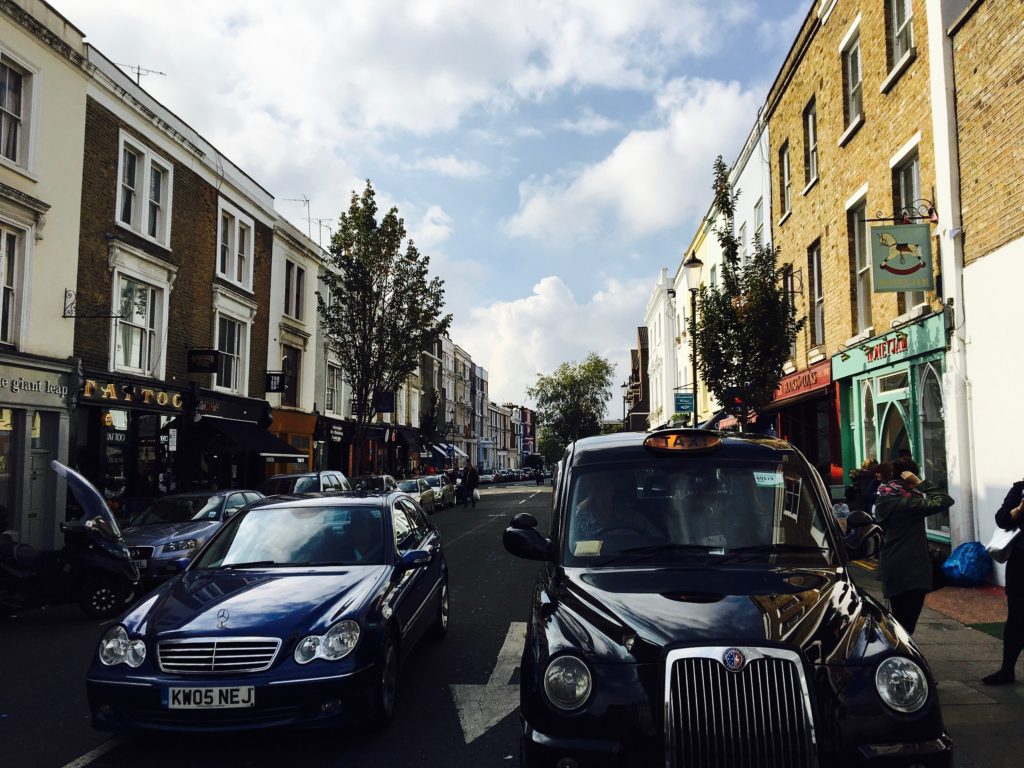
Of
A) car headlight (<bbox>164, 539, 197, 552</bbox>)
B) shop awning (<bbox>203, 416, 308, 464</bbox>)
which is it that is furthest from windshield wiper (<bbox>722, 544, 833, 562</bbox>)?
shop awning (<bbox>203, 416, 308, 464</bbox>)

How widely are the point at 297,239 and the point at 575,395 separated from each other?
168ft

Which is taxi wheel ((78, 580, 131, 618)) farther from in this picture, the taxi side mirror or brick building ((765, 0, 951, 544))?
brick building ((765, 0, 951, 544))

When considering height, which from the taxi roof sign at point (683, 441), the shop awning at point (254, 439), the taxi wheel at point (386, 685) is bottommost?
the taxi wheel at point (386, 685)

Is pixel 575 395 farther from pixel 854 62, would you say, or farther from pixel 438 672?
pixel 438 672

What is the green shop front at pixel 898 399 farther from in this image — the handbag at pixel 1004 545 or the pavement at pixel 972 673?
the handbag at pixel 1004 545

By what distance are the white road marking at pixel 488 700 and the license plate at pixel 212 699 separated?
1389 mm

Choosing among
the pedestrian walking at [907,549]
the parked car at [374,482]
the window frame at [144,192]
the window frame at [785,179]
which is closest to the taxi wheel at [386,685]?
the pedestrian walking at [907,549]

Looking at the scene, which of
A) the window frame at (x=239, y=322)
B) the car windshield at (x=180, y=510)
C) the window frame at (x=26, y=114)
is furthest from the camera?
the window frame at (x=239, y=322)

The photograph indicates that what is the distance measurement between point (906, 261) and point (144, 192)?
17.4m

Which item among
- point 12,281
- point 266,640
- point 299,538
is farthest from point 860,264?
point 12,281

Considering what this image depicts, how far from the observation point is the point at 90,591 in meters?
9.20

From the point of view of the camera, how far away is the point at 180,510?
39.8ft

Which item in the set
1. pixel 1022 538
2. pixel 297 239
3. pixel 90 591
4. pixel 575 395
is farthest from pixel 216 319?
pixel 575 395

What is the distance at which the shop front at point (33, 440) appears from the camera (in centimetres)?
1481
